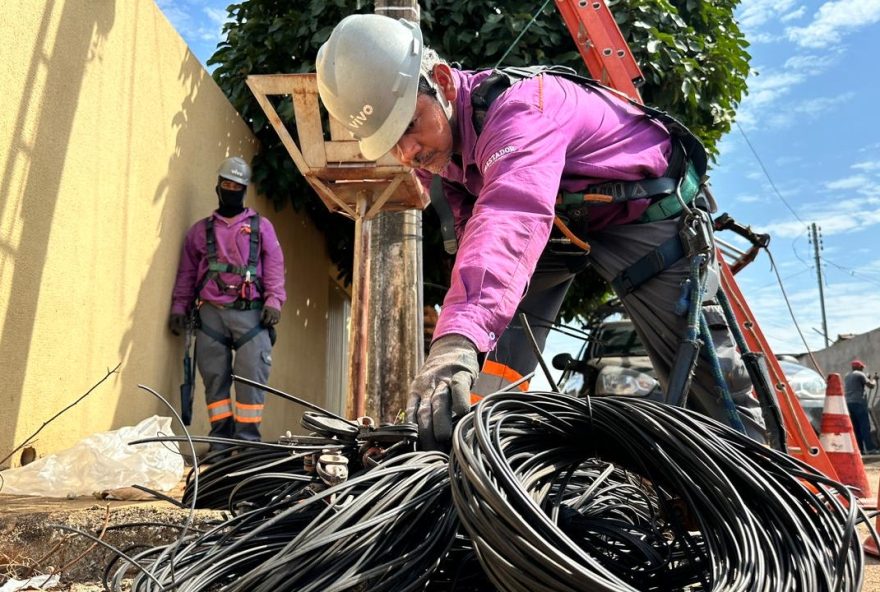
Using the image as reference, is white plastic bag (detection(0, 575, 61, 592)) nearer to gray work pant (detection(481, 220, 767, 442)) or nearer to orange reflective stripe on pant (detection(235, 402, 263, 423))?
gray work pant (detection(481, 220, 767, 442))

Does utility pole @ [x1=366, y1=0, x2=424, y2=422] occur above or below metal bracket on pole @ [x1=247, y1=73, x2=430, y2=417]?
below

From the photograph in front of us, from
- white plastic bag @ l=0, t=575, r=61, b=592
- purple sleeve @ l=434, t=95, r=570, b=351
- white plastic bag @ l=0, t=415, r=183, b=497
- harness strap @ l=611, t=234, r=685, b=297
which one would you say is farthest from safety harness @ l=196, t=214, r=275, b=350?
purple sleeve @ l=434, t=95, r=570, b=351

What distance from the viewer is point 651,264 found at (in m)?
2.60

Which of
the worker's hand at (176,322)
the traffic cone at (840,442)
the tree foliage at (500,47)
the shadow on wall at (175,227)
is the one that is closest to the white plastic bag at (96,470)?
the shadow on wall at (175,227)

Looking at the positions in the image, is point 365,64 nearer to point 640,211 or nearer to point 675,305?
point 640,211

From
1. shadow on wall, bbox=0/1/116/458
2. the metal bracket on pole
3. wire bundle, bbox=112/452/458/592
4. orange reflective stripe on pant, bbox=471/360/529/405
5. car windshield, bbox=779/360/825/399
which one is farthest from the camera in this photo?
car windshield, bbox=779/360/825/399

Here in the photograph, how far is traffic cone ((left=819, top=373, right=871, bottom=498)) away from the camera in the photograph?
4270 millimetres

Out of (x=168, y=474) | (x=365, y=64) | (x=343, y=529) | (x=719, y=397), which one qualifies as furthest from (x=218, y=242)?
(x=343, y=529)

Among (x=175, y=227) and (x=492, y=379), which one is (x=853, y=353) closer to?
(x=175, y=227)

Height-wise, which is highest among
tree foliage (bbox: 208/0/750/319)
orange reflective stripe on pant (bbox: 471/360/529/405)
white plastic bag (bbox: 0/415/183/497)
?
tree foliage (bbox: 208/0/750/319)

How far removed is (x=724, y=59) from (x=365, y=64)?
6.15 metres

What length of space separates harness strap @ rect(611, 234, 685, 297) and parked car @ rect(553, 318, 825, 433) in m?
3.30

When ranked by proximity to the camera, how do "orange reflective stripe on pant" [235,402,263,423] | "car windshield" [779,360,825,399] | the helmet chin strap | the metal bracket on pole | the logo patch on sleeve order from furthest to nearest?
"car windshield" [779,360,825,399] → "orange reflective stripe on pant" [235,402,263,423] → the metal bracket on pole → the helmet chin strap → the logo patch on sleeve

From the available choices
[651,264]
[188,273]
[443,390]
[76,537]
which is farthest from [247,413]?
[443,390]
